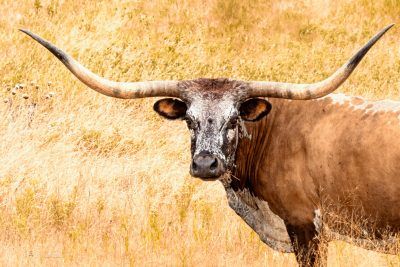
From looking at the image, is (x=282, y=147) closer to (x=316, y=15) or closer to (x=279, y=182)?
(x=279, y=182)

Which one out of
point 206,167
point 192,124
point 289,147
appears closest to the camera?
point 206,167

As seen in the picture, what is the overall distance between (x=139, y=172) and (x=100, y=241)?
1.96 metres

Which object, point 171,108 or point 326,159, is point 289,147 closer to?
point 326,159

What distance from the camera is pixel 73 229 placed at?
820cm

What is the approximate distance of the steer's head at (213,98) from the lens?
6797 millimetres

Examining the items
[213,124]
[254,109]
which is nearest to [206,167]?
[213,124]

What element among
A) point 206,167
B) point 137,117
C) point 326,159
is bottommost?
point 206,167

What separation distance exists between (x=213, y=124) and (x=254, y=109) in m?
0.41

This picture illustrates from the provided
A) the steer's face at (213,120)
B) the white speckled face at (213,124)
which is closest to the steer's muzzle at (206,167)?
the steer's face at (213,120)

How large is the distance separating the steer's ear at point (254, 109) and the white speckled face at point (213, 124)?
0.13 m

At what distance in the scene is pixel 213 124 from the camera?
271 inches

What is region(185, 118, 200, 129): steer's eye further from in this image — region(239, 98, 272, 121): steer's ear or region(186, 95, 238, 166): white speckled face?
region(239, 98, 272, 121): steer's ear

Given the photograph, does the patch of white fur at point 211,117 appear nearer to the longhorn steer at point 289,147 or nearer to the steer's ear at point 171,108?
the longhorn steer at point 289,147

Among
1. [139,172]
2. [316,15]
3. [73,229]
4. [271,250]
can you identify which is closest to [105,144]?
[139,172]
